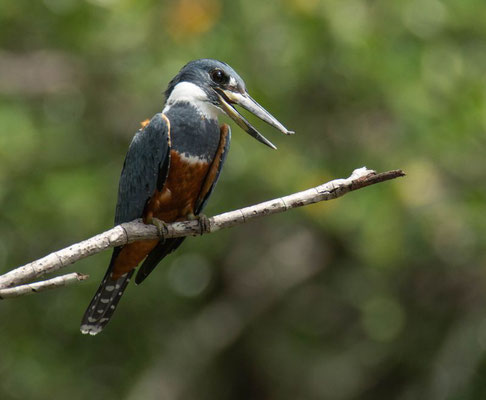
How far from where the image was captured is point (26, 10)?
7.32 m

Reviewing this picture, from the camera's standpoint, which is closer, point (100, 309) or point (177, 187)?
point (177, 187)

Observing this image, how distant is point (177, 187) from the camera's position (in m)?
4.32

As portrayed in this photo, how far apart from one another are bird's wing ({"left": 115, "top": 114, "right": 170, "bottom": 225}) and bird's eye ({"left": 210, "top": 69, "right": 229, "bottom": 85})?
310 millimetres

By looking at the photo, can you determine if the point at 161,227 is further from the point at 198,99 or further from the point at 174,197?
the point at 198,99

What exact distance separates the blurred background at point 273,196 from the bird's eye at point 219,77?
6.82ft

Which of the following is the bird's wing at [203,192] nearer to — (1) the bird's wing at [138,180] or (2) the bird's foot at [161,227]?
(1) the bird's wing at [138,180]

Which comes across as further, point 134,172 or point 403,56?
point 403,56

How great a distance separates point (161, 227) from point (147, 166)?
1.48ft

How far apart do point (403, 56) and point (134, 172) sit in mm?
2903

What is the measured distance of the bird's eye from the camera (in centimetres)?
443

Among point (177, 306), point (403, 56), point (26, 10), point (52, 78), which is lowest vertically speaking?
point (177, 306)

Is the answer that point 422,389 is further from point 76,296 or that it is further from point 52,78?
point 52,78

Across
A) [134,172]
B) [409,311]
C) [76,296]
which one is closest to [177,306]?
[76,296]

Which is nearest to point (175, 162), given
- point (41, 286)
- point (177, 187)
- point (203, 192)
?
point (177, 187)
